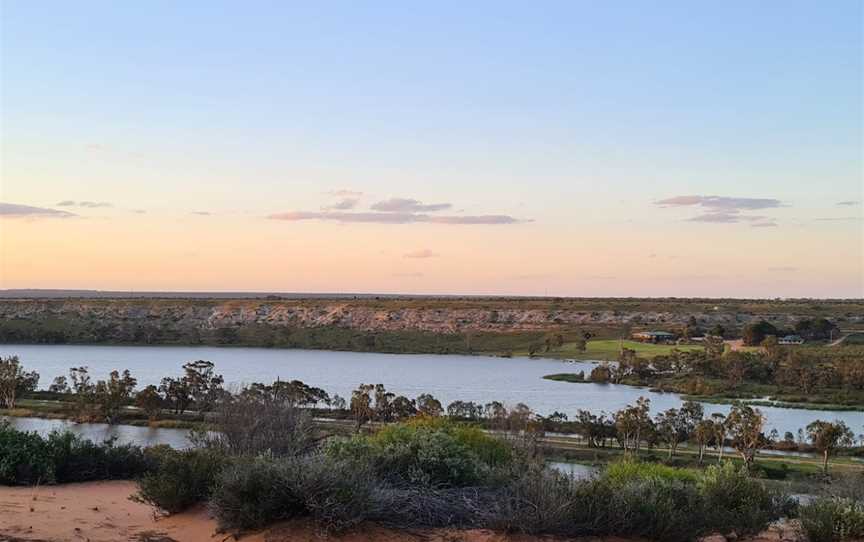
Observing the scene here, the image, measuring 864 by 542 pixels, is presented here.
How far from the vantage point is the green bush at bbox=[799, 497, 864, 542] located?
1139 centimetres

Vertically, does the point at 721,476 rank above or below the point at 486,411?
above

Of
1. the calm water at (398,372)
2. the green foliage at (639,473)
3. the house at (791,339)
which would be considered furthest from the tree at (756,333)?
the green foliage at (639,473)

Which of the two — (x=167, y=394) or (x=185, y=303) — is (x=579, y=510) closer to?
(x=167, y=394)

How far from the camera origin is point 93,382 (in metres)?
54.9

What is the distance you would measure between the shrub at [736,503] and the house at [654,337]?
249 feet

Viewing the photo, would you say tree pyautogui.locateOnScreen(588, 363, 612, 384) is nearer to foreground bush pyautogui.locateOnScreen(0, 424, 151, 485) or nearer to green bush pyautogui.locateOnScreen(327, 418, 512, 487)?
foreground bush pyautogui.locateOnScreen(0, 424, 151, 485)

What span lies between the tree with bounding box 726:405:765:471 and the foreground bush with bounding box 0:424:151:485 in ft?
76.6

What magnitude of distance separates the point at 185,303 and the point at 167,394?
8944cm

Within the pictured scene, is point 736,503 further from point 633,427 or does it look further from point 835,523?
point 633,427

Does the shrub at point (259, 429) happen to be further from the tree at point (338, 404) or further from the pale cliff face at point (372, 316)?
the pale cliff face at point (372, 316)

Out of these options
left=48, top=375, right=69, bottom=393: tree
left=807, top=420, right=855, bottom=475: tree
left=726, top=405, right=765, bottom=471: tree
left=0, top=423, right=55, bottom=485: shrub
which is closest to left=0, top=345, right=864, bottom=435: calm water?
left=48, top=375, right=69, bottom=393: tree

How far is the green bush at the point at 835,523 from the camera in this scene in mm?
11391

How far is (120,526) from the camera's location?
11.2m

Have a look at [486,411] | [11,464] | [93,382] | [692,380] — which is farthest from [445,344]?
[11,464]
